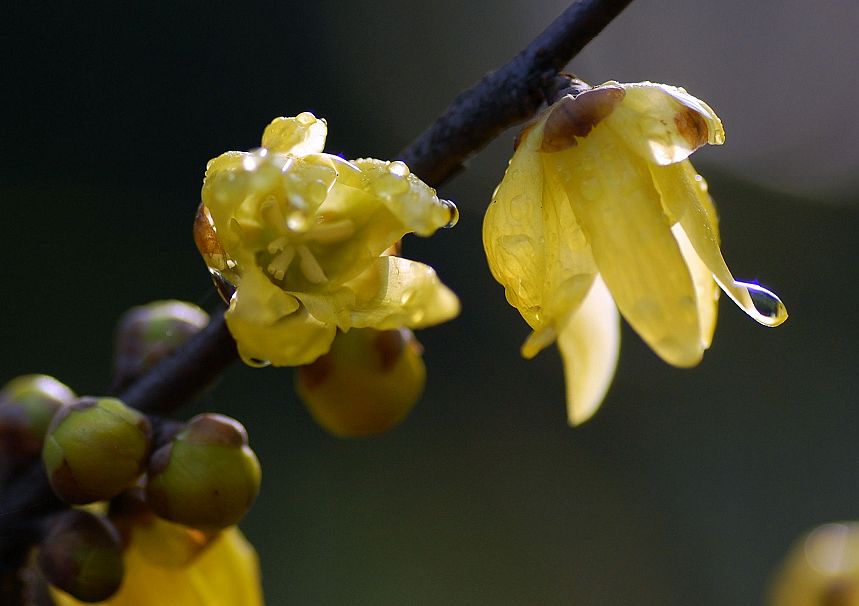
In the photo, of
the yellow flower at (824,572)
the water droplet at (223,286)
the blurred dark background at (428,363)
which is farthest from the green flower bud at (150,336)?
the blurred dark background at (428,363)

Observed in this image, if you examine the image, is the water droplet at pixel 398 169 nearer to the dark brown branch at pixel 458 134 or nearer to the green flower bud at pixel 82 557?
the dark brown branch at pixel 458 134

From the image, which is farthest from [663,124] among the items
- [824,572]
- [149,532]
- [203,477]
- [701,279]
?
[824,572]

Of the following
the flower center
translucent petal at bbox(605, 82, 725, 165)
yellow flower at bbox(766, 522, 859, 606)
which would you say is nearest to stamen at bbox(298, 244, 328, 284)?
the flower center

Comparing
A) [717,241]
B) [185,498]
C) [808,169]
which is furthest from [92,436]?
[808,169]

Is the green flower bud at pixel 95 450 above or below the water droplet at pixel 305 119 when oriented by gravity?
below

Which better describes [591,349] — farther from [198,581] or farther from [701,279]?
[198,581]

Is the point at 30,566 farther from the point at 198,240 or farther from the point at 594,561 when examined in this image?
the point at 594,561
